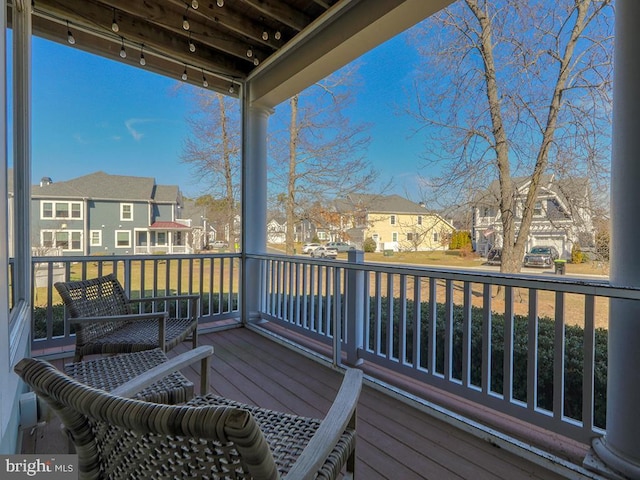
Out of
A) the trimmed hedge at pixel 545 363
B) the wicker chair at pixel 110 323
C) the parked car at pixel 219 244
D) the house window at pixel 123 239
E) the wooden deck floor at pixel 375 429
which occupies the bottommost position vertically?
the wooden deck floor at pixel 375 429

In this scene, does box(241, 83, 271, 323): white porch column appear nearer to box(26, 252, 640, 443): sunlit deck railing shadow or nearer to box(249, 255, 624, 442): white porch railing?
box(26, 252, 640, 443): sunlit deck railing shadow

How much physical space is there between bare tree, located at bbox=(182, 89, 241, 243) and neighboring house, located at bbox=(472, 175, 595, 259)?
3.56m

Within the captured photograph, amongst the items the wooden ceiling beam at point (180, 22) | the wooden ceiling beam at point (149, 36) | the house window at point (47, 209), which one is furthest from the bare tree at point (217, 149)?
the house window at point (47, 209)

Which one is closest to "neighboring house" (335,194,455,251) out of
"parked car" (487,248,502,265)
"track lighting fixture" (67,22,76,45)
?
"parked car" (487,248,502,265)

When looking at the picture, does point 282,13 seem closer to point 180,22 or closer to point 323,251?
point 180,22

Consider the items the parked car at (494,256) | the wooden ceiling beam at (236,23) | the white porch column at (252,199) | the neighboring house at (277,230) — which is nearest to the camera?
the wooden ceiling beam at (236,23)

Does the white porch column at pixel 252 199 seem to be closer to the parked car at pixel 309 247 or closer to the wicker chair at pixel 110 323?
the parked car at pixel 309 247

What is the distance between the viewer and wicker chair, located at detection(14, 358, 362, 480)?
1.96 ft

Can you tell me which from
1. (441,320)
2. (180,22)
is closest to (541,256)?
(441,320)

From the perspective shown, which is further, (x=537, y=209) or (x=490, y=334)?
(x=537, y=209)

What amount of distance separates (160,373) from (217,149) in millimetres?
4808

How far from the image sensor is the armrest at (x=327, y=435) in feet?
2.66

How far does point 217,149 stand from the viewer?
5555 mm

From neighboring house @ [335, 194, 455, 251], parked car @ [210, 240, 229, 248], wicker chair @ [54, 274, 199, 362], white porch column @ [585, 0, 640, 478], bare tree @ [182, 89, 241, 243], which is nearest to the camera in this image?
white porch column @ [585, 0, 640, 478]
